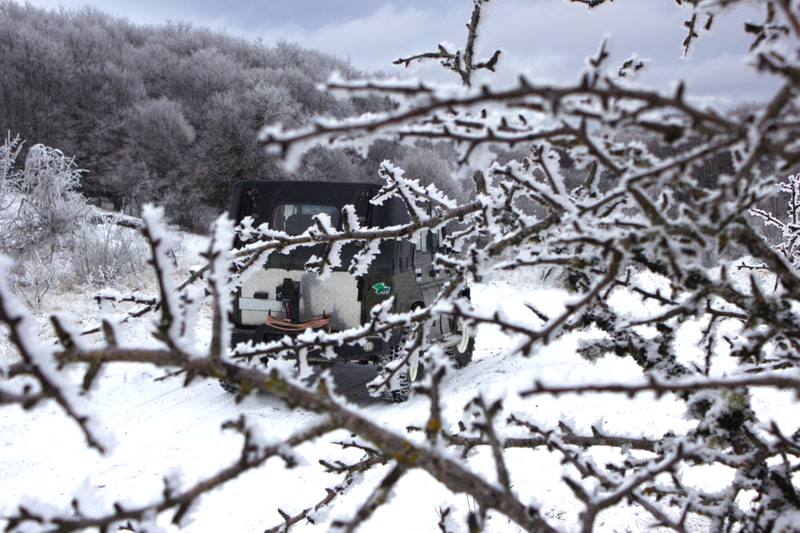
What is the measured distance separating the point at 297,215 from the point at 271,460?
253 cm

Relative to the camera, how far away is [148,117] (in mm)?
21000

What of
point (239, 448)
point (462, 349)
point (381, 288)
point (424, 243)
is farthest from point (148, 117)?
point (239, 448)

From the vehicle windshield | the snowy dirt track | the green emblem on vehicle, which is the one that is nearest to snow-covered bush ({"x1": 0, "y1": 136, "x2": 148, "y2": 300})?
the snowy dirt track

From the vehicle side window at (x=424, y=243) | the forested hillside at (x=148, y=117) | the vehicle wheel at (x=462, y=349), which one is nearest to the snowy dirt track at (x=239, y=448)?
the vehicle wheel at (x=462, y=349)

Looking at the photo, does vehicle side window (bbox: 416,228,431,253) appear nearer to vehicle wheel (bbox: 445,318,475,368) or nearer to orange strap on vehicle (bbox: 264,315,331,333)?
vehicle wheel (bbox: 445,318,475,368)

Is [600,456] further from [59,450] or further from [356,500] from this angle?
[59,450]

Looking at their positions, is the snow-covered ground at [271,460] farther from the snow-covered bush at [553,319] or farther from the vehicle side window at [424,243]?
the vehicle side window at [424,243]

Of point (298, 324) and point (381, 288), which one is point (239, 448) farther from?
point (381, 288)

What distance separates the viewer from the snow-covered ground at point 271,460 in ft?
11.0

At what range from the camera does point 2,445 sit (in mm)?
4852

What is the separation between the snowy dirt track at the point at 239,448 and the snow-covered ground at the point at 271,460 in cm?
1

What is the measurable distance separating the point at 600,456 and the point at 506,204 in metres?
2.74

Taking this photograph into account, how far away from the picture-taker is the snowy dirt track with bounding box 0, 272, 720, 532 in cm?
337

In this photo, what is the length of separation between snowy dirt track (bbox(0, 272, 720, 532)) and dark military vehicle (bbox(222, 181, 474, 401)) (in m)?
0.69
